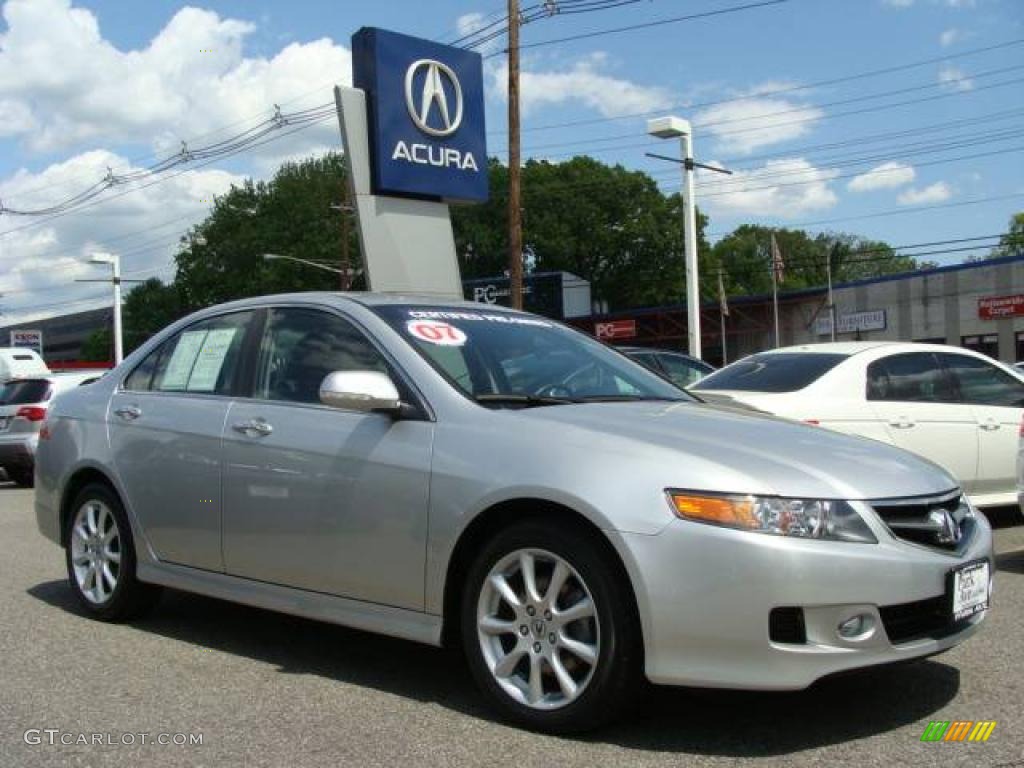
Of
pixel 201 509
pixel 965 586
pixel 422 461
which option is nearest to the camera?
pixel 965 586

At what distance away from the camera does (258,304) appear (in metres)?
5.21

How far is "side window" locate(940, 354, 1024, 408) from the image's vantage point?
8.38 meters

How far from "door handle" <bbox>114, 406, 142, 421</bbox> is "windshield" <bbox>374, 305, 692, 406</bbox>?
1.57m

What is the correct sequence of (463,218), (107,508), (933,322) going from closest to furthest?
(107,508)
(933,322)
(463,218)

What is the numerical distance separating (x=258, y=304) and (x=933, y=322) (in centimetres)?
4769

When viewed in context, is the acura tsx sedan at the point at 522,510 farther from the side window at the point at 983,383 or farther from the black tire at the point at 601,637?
the side window at the point at 983,383

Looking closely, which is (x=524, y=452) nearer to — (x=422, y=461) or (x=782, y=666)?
(x=422, y=461)

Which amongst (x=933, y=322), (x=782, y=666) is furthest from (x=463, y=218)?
(x=782, y=666)

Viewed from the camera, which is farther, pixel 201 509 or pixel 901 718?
pixel 201 509

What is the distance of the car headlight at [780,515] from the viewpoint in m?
3.41

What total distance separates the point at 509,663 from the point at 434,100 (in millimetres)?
14211

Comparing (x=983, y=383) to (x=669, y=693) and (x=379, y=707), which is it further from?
(x=379, y=707)

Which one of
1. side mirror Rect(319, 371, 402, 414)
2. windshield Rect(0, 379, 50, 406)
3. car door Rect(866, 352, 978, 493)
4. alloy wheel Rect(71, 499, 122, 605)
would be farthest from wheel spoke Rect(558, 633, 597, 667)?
windshield Rect(0, 379, 50, 406)

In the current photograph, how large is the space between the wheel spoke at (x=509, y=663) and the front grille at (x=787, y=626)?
911 mm
